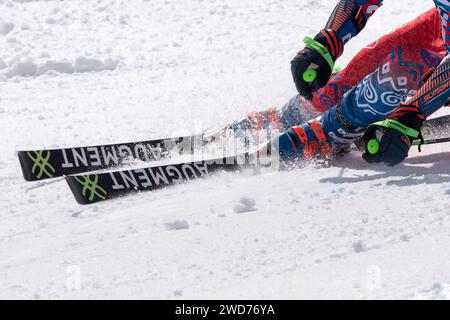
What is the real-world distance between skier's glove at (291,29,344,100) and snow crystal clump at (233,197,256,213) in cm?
103

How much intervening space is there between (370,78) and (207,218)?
1378 mm

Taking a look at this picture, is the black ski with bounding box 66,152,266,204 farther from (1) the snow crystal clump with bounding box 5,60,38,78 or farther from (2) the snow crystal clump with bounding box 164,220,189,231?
(1) the snow crystal clump with bounding box 5,60,38,78

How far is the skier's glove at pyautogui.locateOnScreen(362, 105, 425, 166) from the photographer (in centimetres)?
351

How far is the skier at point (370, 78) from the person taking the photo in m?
3.62

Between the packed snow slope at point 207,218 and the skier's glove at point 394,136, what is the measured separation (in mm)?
115

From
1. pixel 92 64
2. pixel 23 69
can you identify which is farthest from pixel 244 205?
pixel 23 69

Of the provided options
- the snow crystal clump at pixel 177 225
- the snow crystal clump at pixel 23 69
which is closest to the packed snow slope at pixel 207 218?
the snow crystal clump at pixel 177 225

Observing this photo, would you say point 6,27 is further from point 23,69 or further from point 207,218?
point 207,218

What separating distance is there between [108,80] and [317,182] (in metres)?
4.35

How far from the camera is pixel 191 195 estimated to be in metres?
3.75

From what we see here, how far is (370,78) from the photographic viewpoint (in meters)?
4.02

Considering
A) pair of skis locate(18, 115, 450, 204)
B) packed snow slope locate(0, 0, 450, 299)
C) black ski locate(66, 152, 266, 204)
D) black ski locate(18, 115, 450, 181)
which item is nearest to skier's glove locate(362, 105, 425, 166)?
packed snow slope locate(0, 0, 450, 299)

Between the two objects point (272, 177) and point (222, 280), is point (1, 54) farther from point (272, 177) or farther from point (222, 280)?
point (222, 280)

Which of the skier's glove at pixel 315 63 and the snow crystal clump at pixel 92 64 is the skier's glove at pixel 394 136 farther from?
the snow crystal clump at pixel 92 64
